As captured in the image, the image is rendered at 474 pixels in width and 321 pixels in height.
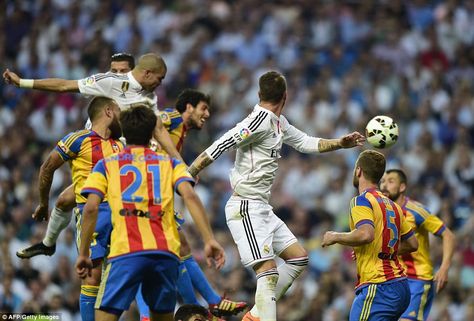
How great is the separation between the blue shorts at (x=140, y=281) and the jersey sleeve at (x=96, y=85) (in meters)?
2.38

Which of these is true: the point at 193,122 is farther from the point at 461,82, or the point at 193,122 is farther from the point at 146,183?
the point at 461,82

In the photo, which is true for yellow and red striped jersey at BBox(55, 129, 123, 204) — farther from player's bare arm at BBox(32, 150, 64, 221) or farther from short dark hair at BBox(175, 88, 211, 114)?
short dark hair at BBox(175, 88, 211, 114)

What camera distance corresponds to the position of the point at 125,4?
2139 centimetres

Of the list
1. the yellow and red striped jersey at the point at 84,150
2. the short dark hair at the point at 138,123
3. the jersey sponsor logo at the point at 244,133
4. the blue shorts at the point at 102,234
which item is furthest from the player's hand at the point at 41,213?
the short dark hair at the point at 138,123

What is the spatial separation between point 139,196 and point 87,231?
487 mm

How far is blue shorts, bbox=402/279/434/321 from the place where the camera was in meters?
11.5

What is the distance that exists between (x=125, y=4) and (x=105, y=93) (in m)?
11.6

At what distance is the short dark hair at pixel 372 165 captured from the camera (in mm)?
9469

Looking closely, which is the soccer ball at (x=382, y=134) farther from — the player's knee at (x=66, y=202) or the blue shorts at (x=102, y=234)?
the player's knee at (x=66, y=202)

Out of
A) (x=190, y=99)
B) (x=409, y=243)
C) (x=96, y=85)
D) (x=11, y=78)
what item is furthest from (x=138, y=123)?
(x=409, y=243)

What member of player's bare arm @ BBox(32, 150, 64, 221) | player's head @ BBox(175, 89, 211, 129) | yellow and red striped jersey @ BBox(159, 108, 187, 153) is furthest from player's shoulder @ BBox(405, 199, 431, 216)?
player's bare arm @ BBox(32, 150, 64, 221)

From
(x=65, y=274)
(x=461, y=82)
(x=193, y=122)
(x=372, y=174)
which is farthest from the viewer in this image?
(x=461, y=82)

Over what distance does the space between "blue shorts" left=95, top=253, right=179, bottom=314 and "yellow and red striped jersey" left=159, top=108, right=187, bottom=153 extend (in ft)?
9.29

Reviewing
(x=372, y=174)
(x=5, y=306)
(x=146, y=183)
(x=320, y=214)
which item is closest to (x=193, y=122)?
(x=372, y=174)
